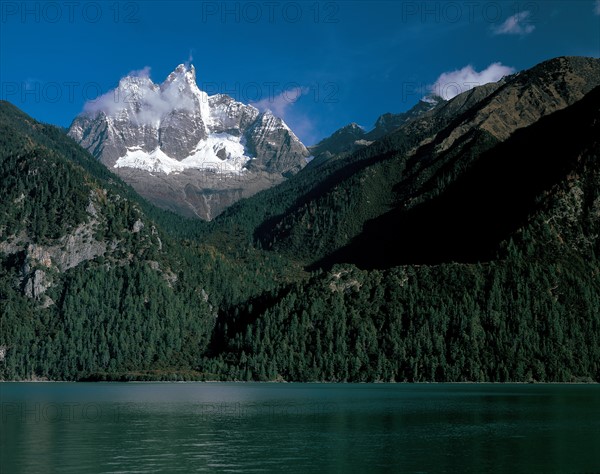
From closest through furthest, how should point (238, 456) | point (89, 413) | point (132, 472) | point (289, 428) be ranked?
point (132, 472)
point (238, 456)
point (289, 428)
point (89, 413)

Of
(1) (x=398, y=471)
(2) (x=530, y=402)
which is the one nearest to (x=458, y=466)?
(1) (x=398, y=471)

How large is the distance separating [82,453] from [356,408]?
8604 cm

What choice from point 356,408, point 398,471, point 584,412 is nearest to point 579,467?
point 398,471

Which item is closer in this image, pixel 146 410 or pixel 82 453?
pixel 82 453

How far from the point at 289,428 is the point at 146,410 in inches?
1995

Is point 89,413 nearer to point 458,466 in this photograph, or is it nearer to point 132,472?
point 132,472

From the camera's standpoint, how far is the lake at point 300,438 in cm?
9594

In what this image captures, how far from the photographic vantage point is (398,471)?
90.9 meters

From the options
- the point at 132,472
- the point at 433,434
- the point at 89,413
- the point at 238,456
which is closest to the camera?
the point at 132,472

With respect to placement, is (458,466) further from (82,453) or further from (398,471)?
(82,453)

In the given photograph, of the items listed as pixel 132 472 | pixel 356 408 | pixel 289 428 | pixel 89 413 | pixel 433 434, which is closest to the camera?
pixel 132 472

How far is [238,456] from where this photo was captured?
103125 mm

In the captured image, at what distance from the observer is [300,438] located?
12200 cm

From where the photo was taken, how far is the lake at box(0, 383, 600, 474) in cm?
9594
